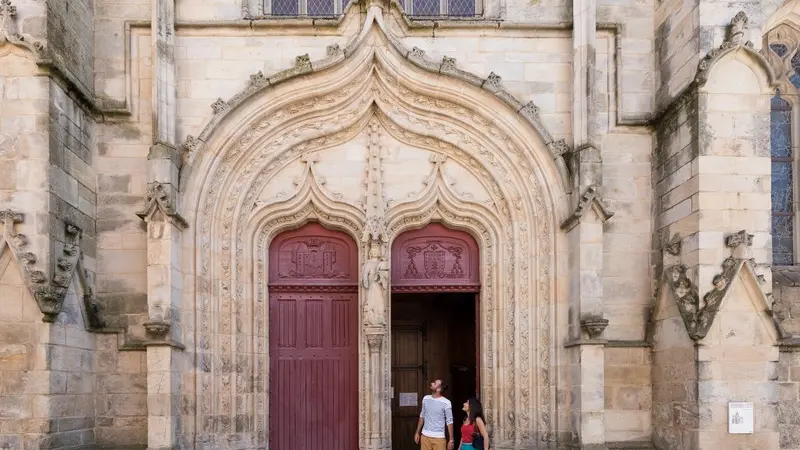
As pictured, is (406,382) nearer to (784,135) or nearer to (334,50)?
(334,50)

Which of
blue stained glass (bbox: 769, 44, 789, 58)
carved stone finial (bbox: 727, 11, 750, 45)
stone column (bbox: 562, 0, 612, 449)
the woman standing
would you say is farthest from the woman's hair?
blue stained glass (bbox: 769, 44, 789, 58)

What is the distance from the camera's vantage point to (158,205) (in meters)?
9.06

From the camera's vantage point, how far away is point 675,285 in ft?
30.0

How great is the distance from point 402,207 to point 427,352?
156 inches

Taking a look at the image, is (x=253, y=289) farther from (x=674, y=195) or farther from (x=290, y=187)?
(x=674, y=195)

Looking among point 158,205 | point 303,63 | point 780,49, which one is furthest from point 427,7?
point 780,49

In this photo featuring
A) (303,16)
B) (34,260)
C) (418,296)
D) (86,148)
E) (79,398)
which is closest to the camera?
(34,260)

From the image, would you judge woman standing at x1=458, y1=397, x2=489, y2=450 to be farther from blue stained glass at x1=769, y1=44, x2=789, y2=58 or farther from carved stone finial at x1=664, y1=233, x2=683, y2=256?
blue stained glass at x1=769, y1=44, x2=789, y2=58

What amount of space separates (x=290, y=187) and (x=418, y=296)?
13.0 ft

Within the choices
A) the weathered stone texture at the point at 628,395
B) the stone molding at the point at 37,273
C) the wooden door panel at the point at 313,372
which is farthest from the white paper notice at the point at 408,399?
the stone molding at the point at 37,273

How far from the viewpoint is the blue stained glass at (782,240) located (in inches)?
393

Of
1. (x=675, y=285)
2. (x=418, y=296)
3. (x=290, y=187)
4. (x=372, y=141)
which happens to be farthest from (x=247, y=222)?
(x=675, y=285)

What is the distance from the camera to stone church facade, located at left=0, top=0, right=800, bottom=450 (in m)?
8.82

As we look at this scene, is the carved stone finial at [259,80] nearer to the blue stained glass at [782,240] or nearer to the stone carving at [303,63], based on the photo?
the stone carving at [303,63]
